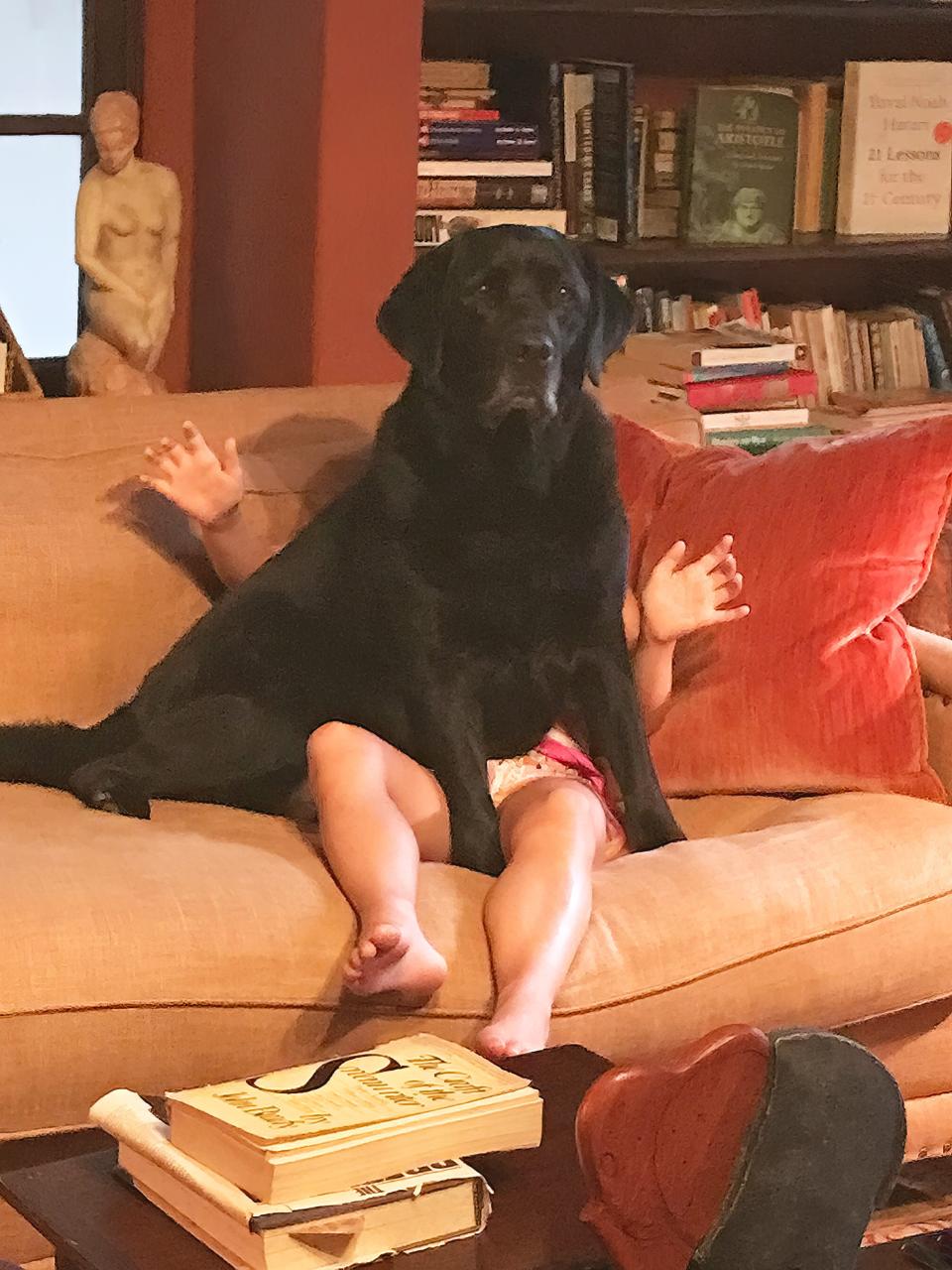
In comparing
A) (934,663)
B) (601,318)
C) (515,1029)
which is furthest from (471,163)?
(515,1029)

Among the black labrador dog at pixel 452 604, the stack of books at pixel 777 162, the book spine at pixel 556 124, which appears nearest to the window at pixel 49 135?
the book spine at pixel 556 124

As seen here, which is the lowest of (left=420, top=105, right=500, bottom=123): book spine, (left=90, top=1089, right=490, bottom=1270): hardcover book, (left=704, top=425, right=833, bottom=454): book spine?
(left=90, top=1089, right=490, bottom=1270): hardcover book

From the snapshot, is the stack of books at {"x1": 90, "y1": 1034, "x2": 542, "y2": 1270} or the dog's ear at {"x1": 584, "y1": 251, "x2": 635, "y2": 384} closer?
the stack of books at {"x1": 90, "y1": 1034, "x2": 542, "y2": 1270}

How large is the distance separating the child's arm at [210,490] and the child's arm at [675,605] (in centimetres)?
51

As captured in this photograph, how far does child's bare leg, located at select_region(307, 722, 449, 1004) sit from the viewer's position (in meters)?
1.74

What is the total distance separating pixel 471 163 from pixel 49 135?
2.65 feet

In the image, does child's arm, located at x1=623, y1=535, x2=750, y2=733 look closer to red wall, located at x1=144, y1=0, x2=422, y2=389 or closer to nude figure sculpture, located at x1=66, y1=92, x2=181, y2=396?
red wall, located at x1=144, y1=0, x2=422, y2=389

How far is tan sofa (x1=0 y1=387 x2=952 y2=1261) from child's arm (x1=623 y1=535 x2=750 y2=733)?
0.63 feet

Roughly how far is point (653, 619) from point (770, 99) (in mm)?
1864

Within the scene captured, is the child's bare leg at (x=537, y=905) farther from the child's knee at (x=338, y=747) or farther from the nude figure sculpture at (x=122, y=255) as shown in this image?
the nude figure sculpture at (x=122, y=255)

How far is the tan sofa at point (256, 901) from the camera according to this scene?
5.75 ft

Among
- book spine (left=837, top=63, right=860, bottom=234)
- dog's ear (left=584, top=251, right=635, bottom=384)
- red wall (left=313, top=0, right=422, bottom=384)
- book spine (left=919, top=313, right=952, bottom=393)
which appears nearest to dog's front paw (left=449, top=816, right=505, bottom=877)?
dog's ear (left=584, top=251, right=635, bottom=384)

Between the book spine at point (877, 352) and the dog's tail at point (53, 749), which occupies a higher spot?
the book spine at point (877, 352)

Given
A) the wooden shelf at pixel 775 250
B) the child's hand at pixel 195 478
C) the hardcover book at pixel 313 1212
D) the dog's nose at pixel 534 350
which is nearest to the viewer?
the hardcover book at pixel 313 1212
